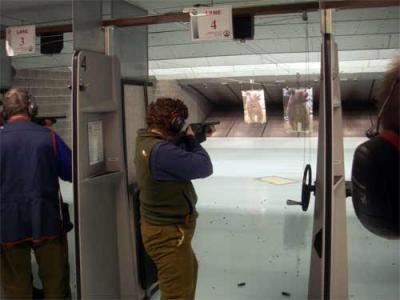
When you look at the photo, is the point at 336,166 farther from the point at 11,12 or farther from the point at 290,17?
the point at 11,12

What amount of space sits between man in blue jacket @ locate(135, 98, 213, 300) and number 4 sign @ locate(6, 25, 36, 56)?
1050 mm

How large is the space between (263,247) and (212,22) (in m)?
1.81

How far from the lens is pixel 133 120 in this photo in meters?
2.27

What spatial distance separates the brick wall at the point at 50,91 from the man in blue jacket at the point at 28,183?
449 cm

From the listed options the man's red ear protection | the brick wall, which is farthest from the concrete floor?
the brick wall

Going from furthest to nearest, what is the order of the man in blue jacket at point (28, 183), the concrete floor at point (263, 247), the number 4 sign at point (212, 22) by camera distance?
the concrete floor at point (263, 247)
the number 4 sign at point (212, 22)
the man in blue jacket at point (28, 183)

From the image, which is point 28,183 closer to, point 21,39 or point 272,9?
point 21,39

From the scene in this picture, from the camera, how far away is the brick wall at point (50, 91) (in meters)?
6.25

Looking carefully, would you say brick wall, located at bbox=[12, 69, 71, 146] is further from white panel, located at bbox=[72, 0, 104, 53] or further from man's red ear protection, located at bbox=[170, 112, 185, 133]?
man's red ear protection, located at bbox=[170, 112, 185, 133]

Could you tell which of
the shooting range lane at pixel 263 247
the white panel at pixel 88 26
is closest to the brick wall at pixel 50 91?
the shooting range lane at pixel 263 247

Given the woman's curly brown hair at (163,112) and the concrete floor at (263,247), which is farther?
the concrete floor at (263,247)

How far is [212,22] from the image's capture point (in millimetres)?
2096

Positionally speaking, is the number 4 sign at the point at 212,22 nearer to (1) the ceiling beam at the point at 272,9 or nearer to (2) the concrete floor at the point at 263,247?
(1) the ceiling beam at the point at 272,9

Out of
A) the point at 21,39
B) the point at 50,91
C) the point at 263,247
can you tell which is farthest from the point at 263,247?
the point at 50,91
